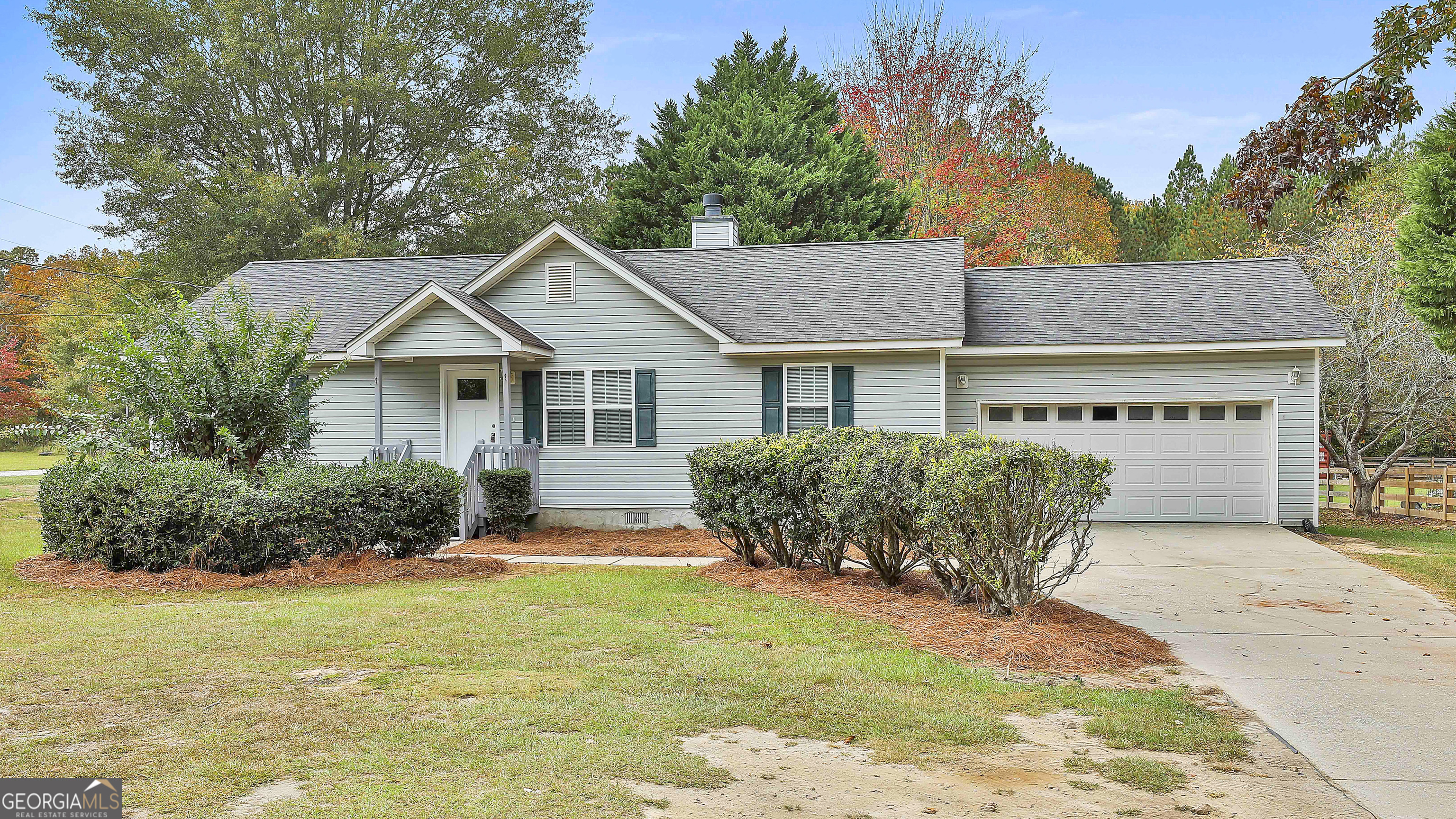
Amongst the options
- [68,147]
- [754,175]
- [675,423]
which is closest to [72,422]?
[675,423]

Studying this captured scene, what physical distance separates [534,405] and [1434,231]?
452 inches

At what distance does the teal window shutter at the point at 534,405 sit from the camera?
14.4m

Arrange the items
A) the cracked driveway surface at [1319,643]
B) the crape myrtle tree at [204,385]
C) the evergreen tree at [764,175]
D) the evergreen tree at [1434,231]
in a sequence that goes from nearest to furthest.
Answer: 1. the cracked driveway surface at [1319,643]
2. the evergreen tree at [1434,231]
3. the crape myrtle tree at [204,385]
4. the evergreen tree at [764,175]

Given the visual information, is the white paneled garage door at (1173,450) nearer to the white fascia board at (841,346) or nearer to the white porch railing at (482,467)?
the white fascia board at (841,346)

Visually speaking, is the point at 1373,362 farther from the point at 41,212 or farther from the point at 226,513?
the point at 41,212

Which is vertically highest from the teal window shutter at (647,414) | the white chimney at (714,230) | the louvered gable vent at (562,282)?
the white chimney at (714,230)

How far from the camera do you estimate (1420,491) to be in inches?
694

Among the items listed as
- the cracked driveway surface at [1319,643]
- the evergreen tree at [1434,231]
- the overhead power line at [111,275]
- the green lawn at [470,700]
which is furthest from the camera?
the overhead power line at [111,275]

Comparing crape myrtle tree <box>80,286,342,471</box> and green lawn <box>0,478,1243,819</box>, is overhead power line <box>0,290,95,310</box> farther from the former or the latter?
green lawn <box>0,478,1243,819</box>

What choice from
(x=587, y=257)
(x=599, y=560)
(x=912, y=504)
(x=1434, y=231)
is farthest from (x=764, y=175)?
(x=912, y=504)

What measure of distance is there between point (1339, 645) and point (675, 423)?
924 cm

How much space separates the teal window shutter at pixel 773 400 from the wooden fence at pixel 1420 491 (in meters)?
11.1

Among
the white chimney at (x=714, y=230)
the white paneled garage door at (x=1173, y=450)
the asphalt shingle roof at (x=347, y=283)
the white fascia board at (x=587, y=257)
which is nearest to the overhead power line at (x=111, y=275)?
the asphalt shingle roof at (x=347, y=283)

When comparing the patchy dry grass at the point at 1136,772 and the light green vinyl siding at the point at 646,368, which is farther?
the light green vinyl siding at the point at 646,368
